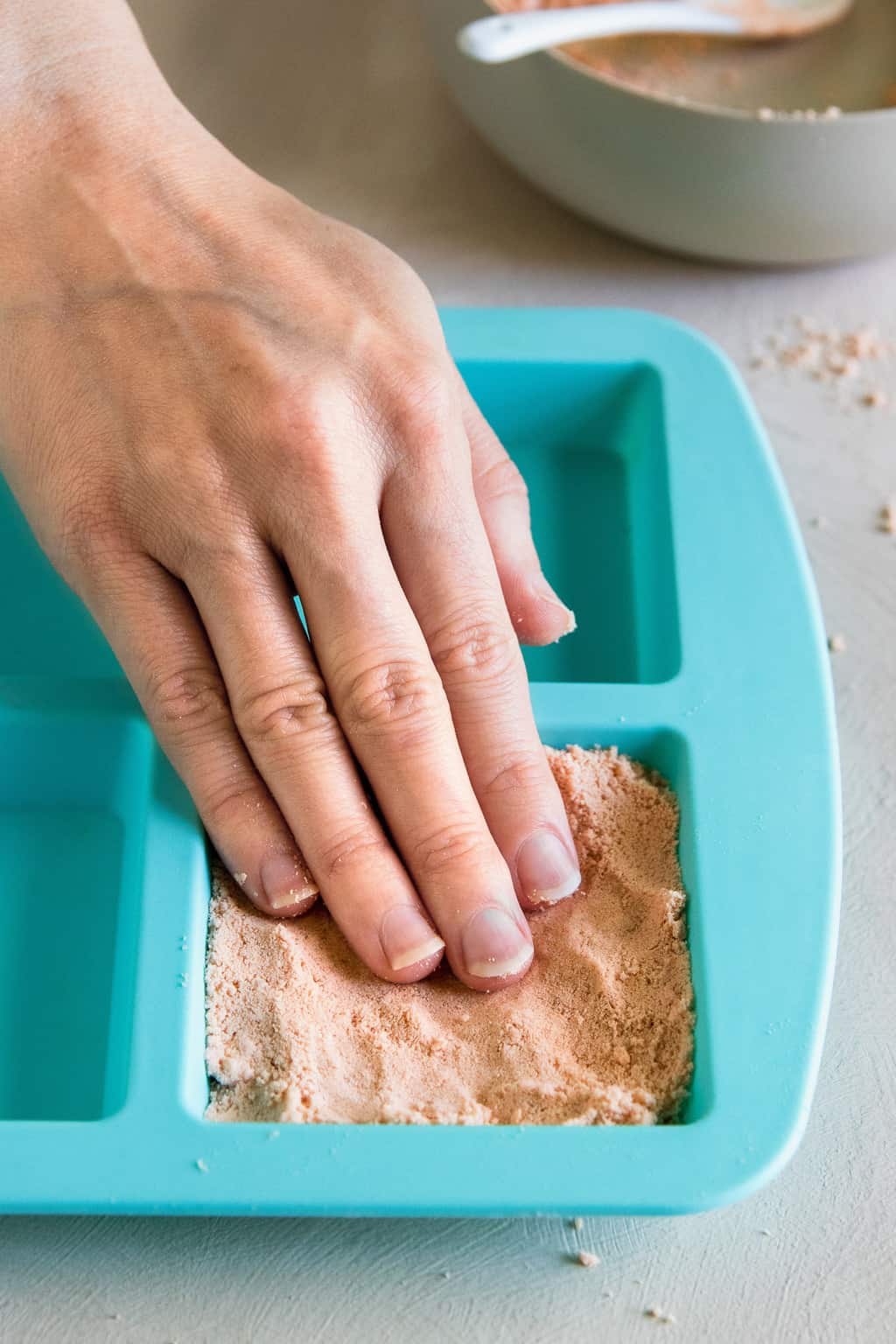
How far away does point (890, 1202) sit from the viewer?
33.9 inches

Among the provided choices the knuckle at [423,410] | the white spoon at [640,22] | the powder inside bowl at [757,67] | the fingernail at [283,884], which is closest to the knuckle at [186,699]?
the fingernail at [283,884]

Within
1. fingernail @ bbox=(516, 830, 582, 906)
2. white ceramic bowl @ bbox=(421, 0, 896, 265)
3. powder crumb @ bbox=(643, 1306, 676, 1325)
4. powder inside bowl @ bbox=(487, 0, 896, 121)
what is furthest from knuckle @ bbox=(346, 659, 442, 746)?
powder inside bowl @ bbox=(487, 0, 896, 121)

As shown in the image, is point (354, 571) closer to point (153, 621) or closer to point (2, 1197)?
point (153, 621)

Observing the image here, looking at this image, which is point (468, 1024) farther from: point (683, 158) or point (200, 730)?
point (683, 158)

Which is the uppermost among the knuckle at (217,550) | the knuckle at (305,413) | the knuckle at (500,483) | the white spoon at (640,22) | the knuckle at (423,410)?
the white spoon at (640,22)

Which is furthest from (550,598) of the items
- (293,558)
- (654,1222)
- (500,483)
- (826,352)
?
(826,352)

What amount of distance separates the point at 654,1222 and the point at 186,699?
1.44ft

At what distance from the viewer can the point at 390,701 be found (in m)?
0.89

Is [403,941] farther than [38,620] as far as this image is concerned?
No

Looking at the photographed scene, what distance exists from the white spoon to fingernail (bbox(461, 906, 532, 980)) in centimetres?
75

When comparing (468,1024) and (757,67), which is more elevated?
(757,67)

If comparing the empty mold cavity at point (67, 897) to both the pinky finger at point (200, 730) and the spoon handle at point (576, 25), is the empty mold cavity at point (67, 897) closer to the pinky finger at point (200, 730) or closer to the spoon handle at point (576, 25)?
the pinky finger at point (200, 730)

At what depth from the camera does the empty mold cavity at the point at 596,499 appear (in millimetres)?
1109

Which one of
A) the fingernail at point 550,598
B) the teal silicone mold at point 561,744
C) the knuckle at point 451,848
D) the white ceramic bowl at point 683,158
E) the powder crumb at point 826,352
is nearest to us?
the teal silicone mold at point 561,744
